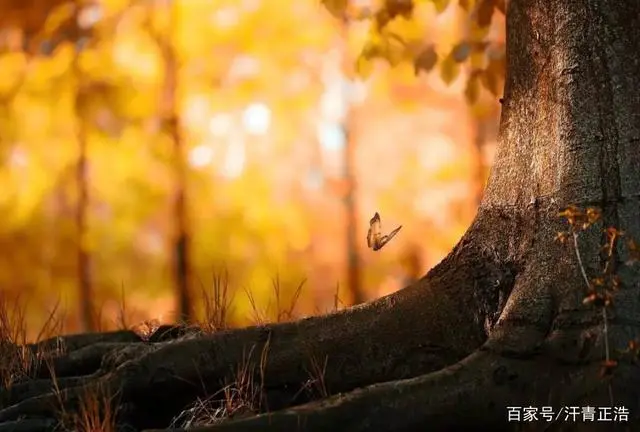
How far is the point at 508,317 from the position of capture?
8.45 ft

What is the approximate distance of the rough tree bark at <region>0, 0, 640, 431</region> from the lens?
2.39 metres

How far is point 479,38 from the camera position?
4.71 metres

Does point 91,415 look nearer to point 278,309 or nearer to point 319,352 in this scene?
point 319,352

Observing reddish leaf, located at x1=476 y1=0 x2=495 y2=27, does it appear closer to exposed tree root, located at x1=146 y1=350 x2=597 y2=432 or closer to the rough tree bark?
the rough tree bark

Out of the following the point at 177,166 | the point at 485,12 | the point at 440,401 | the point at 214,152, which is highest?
the point at 214,152

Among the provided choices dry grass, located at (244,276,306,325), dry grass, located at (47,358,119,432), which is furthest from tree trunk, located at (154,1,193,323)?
dry grass, located at (47,358,119,432)

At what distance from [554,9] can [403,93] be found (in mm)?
9183

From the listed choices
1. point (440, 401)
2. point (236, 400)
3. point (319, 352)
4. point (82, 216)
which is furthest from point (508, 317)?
point (82, 216)

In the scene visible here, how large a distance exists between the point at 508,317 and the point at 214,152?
8870mm

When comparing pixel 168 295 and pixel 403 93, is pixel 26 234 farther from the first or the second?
pixel 403 93

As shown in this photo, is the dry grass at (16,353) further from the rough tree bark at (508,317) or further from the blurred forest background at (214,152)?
the blurred forest background at (214,152)

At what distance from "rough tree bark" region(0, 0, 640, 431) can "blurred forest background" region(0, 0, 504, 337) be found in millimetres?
4747

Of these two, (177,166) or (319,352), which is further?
(177,166)

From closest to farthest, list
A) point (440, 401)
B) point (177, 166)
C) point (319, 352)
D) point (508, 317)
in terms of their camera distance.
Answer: point (440, 401) → point (508, 317) → point (319, 352) → point (177, 166)
